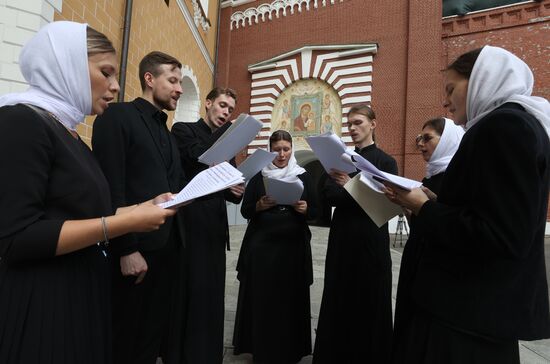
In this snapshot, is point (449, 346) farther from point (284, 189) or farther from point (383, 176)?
point (284, 189)

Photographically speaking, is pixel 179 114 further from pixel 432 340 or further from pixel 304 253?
pixel 432 340

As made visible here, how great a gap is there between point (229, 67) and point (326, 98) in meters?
4.31

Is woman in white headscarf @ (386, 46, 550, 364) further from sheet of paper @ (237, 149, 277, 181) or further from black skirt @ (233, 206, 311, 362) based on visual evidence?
black skirt @ (233, 206, 311, 362)

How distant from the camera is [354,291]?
7.80 ft

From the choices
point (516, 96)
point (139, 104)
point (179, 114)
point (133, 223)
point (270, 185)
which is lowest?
point (133, 223)

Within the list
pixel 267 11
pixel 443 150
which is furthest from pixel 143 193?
pixel 267 11

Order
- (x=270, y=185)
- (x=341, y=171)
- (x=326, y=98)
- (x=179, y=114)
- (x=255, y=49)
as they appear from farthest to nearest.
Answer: (x=255, y=49) → (x=326, y=98) → (x=179, y=114) → (x=270, y=185) → (x=341, y=171)

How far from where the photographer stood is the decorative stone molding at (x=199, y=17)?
9.85 metres

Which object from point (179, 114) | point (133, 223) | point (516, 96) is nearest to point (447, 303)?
point (516, 96)

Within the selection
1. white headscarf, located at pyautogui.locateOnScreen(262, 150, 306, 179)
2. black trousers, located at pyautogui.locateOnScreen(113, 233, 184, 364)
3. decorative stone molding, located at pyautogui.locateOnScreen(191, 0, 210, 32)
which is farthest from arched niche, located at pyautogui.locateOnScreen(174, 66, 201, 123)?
black trousers, located at pyautogui.locateOnScreen(113, 233, 184, 364)

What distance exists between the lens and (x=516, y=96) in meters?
1.18

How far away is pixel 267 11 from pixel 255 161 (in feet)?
43.7

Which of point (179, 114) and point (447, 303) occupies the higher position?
point (179, 114)

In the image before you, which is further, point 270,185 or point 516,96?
point 270,185
